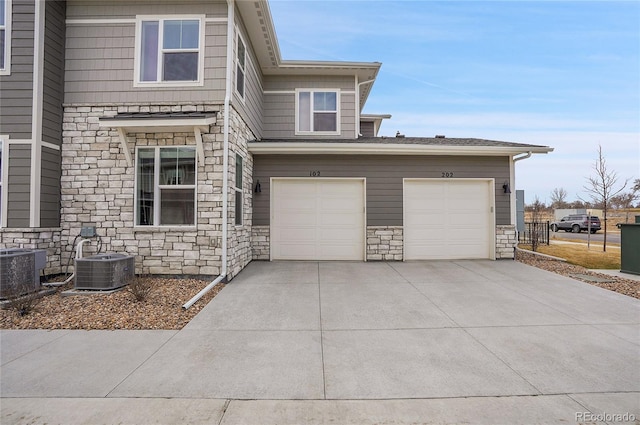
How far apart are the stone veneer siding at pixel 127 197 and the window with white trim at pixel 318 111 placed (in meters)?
3.90

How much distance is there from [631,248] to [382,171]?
19.9ft

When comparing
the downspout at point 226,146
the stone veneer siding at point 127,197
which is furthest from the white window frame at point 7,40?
the downspout at point 226,146

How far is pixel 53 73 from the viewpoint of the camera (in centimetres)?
600

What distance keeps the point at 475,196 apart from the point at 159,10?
8.90m

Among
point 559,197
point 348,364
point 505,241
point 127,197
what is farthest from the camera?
point 559,197

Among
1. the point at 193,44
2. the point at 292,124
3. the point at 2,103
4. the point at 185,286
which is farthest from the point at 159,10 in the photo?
the point at 185,286

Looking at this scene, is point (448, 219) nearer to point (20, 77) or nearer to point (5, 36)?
point (20, 77)

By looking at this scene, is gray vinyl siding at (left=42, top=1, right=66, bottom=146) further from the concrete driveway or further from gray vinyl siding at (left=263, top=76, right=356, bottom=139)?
gray vinyl siding at (left=263, top=76, right=356, bottom=139)

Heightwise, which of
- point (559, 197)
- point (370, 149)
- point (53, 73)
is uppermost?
point (559, 197)

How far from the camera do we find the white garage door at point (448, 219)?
8.49 m

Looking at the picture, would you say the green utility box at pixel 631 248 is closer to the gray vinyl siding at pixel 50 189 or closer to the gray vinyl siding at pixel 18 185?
the gray vinyl siding at pixel 50 189

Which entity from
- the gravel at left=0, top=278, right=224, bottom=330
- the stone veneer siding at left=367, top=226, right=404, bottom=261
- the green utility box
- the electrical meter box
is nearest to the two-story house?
the electrical meter box

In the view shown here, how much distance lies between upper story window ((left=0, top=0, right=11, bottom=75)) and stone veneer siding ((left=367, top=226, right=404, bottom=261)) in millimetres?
8480

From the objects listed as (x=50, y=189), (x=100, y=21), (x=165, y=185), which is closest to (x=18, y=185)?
(x=50, y=189)
